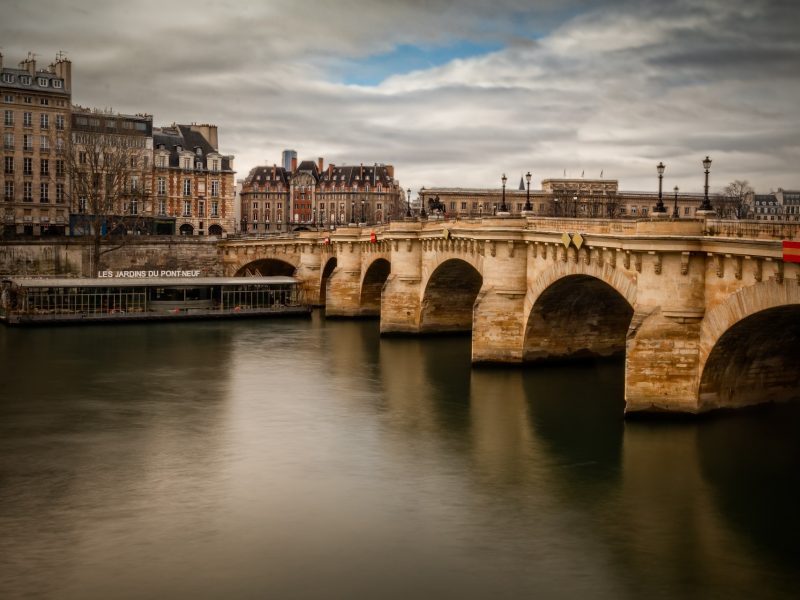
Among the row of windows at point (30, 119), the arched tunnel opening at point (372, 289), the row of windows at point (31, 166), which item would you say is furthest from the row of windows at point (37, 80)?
the arched tunnel opening at point (372, 289)

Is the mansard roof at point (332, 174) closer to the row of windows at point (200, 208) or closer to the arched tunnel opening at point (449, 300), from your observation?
the row of windows at point (200, 208)

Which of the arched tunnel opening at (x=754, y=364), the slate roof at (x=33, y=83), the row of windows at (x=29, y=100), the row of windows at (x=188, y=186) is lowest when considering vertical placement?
the arched tunnel opening at (x=754, y=364)

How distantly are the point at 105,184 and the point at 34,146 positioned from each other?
495 inches

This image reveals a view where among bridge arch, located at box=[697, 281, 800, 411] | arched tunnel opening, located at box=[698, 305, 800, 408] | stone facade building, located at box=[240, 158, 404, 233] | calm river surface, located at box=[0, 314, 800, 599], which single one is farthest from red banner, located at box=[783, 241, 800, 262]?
stone facade building, located at box=[240, 158, 404, 233]

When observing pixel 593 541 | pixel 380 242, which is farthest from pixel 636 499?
pixel 380 242

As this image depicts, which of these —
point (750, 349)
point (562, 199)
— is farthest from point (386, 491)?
point (562, 199)

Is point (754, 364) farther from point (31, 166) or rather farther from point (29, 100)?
point (29, 100)

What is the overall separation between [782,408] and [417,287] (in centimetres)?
2895

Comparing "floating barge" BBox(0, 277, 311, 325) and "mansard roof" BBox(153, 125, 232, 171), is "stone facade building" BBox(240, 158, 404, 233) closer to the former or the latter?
"mansard roof" BBox(153, 125, 232, 171)

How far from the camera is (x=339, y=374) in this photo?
46250mm

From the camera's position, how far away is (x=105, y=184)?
84438 mm

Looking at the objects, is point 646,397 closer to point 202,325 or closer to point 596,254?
point 596,254

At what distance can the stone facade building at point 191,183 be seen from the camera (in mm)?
107075

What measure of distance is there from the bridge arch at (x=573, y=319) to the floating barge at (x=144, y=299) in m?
33.3
